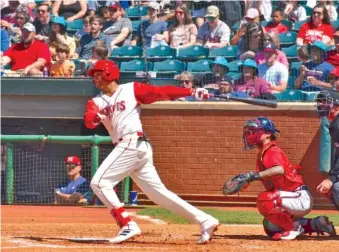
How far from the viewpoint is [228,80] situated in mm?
13078

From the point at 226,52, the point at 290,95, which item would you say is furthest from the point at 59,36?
the point at 290,95

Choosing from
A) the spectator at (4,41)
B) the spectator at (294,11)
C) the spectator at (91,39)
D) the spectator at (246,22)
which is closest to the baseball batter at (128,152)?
the spectator at (246,22)

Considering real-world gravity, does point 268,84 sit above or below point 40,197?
above

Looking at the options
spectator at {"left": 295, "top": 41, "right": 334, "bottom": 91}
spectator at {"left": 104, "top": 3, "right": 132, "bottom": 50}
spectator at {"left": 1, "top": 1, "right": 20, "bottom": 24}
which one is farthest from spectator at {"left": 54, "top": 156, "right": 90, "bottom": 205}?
spectator at {"left": 1, "top": 1, "right": 20, "bottom": 24}

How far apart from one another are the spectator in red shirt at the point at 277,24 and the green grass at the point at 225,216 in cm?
335

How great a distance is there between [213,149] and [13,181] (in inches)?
119

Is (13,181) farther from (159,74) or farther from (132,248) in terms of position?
(132,248)

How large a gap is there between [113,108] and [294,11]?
7518mm

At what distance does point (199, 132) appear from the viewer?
13500 millimetres

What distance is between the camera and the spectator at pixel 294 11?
14742 millimetres

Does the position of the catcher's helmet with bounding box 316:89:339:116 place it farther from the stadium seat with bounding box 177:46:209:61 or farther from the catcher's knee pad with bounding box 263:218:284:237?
the stadium seat with bounding box 177:46:209:61

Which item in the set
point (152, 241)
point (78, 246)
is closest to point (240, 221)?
point (152, 241)

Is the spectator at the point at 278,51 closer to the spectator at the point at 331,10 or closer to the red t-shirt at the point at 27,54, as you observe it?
the spectator at the point at 331,10

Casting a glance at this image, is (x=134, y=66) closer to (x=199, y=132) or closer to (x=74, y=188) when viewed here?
(x=199, y=132)
